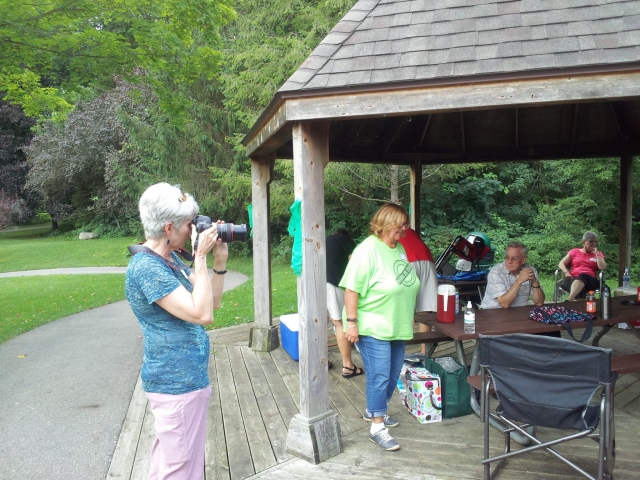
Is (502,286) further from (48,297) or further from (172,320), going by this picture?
(48,297)

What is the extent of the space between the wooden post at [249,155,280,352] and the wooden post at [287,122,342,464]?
7.24 ft

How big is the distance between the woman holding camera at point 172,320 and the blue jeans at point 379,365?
1.36 meters

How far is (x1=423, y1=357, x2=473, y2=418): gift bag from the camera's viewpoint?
3.84 meters

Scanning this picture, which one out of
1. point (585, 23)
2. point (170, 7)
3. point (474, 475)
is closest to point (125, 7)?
point (170, 7)

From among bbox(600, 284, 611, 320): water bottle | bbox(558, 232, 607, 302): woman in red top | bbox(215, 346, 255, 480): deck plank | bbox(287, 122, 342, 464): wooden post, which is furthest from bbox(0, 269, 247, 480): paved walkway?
bbox(558, 232, 607, 302): woman in red top

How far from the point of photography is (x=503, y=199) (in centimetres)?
1501

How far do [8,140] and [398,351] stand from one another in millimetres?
30941

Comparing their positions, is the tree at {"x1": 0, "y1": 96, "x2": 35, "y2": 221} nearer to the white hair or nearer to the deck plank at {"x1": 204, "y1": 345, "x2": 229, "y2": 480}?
the deck plank at {"x1": 204, "y1": 345, "x2": 229, "y2": 480}

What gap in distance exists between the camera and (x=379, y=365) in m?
3.34

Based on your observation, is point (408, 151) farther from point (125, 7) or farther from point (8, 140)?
point (8, 140)

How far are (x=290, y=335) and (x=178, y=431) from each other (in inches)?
127

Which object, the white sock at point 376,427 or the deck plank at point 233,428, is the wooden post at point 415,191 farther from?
the white sock at point 376,427

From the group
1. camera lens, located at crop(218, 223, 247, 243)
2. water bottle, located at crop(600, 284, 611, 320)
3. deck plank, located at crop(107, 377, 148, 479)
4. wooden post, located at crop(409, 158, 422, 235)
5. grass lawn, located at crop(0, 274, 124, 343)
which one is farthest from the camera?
grass lawn, located at crop(0, 274, 124, 343)

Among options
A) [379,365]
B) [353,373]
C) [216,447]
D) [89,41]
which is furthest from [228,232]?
[89,41]
